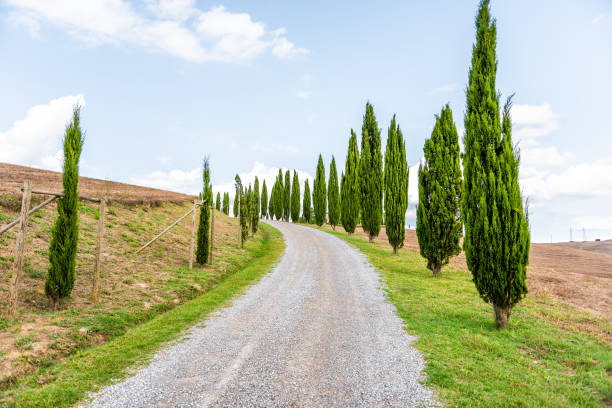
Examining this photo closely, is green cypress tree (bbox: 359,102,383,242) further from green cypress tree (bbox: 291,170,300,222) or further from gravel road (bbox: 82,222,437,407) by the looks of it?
green cypress tree (bbox: 291,170,300,222)

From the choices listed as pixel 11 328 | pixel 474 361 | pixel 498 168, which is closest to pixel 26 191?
pixel 11 328

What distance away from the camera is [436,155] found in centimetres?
1471

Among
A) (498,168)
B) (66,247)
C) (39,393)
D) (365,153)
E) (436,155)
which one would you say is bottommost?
(39,393)

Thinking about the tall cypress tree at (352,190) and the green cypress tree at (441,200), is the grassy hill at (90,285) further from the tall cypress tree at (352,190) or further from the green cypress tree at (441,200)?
the tall cypress tree at (352,190)

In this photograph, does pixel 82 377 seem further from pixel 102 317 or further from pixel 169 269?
pixel 169 269

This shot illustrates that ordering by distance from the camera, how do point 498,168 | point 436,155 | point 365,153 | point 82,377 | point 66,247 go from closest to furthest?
point 82,377 → point 498,168 → point 66,247 → point 436,155 → point 365,153

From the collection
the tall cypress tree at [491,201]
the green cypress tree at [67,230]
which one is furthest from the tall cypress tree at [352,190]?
the green cypress tree at [67,230]

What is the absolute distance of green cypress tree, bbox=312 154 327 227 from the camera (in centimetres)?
4734

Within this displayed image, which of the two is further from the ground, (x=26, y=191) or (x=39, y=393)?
(x=26, y=191)

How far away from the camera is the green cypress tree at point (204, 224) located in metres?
15.9

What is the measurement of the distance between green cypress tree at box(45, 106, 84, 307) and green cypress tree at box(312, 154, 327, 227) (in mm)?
38828

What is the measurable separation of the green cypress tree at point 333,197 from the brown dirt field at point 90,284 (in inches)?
986

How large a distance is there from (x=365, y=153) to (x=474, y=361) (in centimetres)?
2472

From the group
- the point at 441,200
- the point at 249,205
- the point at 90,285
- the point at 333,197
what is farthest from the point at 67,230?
the point at 333,197
